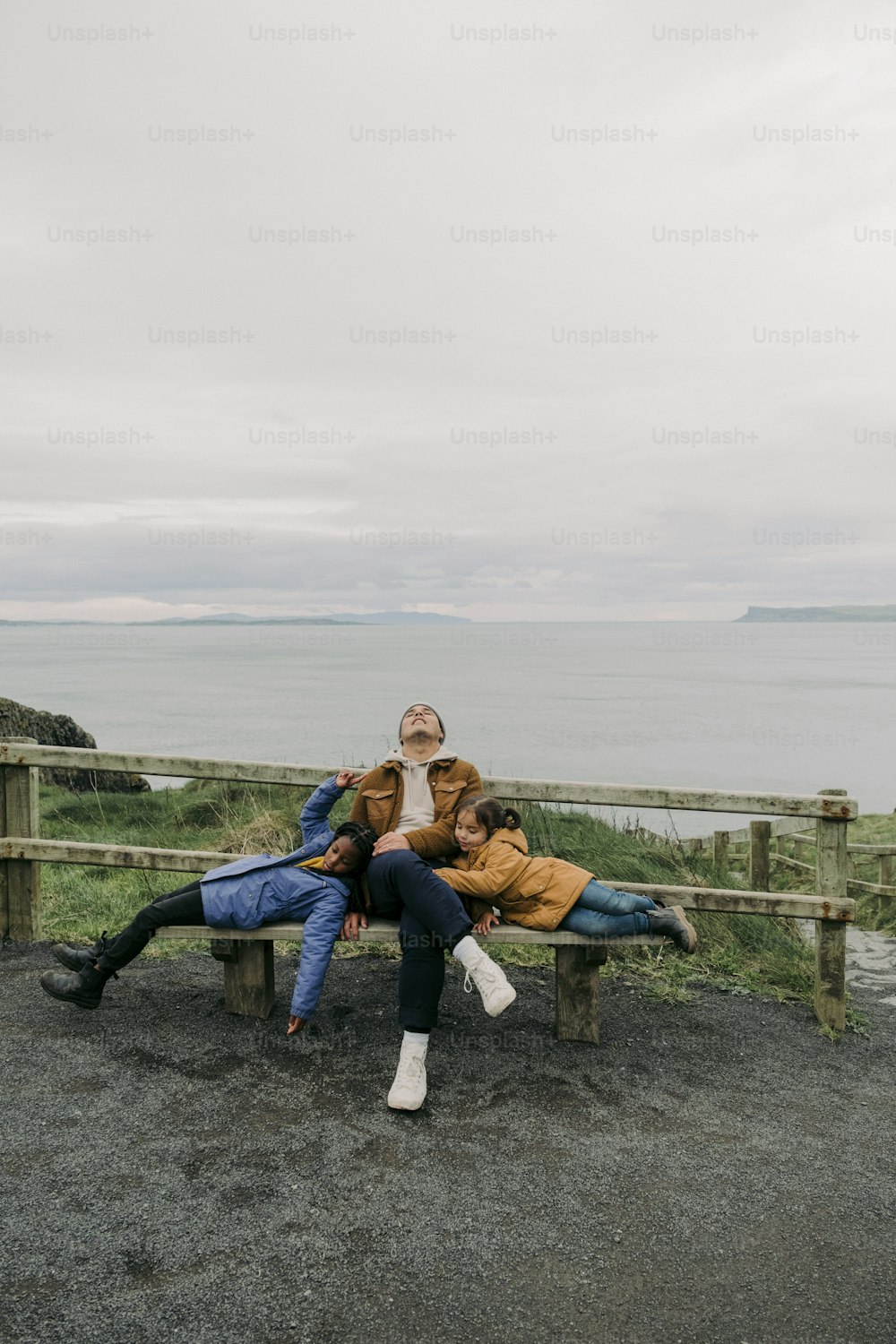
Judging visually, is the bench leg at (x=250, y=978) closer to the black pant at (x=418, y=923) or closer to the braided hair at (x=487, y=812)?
the black pant at (x=418, y=923)

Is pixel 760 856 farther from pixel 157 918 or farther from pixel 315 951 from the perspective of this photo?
pixel 157 918

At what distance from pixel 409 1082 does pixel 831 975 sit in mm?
2303

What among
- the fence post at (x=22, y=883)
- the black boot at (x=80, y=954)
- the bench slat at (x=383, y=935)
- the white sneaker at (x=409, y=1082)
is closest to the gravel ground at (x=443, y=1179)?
the white sneaker at (x=409, y=1082)

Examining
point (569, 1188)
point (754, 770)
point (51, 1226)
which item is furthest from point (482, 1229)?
point (754, 770)

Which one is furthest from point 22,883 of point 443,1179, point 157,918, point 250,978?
point 443,1179

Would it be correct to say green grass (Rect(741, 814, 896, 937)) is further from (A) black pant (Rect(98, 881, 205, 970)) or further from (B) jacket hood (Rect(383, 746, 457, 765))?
(A) black pant (Rect(98, 881, 205, 970))

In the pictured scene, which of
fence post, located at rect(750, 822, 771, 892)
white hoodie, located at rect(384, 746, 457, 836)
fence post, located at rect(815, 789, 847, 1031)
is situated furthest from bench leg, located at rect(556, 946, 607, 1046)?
fence post, located at rect(750, 822, 771, 892)

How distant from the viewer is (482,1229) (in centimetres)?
291

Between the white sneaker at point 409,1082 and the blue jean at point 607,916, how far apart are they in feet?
2.77

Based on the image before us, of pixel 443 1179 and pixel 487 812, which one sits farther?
pixel 487 812

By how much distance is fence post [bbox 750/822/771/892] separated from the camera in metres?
9.10

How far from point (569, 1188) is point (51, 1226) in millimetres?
1635

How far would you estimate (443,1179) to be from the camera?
3164 mm

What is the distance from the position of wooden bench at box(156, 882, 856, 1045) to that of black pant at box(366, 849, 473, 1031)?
0.15 m
